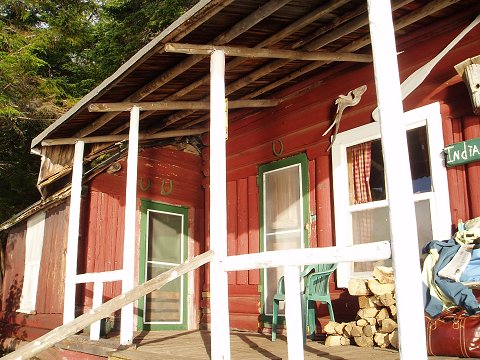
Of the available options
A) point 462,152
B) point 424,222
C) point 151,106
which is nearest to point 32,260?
point 151,106

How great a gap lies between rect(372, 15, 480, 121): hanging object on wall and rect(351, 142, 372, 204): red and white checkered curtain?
0.81 m

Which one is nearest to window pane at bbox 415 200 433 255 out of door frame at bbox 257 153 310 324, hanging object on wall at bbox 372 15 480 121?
hanging object on wall at bbox 372 15 480 121

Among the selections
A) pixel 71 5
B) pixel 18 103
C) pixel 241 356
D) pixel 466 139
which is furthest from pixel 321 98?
pixel 71 5

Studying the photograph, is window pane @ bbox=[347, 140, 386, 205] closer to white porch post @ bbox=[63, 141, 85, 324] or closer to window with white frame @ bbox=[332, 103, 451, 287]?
window with white frame @ bbox=[332, 103, 451, 287]

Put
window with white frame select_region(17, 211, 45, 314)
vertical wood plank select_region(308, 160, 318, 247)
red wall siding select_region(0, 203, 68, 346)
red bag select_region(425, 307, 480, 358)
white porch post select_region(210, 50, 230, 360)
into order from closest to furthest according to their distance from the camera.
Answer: red bag select_region(425, 307, 480, 358) → white porch post select_region(210, 50, 230, 360) → vertical wood plank select_region(308, 160, 318, 247) → red wall siding select_region(0, 203, 68, 346) → window with white frame select_region(17, 211, 45, 314)

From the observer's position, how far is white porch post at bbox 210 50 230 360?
3914mm

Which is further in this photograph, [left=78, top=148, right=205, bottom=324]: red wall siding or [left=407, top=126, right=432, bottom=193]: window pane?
[left=78, top=148, right=205, bottom=324]: red wall siding

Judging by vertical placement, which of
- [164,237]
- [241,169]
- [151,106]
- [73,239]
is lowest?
[73,239]

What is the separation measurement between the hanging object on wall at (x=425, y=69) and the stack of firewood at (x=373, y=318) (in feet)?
6.08

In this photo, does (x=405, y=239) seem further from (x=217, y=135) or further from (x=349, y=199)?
(x=349, y=199)

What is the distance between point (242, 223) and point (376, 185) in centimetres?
228

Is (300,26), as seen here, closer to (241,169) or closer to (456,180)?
(456,180)

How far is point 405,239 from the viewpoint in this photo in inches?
110

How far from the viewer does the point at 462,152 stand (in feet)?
15.8
